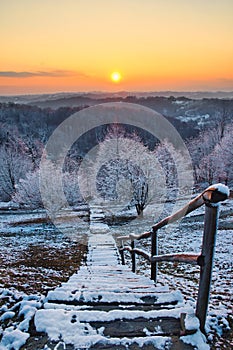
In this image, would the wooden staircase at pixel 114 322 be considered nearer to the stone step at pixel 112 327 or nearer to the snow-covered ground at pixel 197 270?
the stone step at pixel 112 327

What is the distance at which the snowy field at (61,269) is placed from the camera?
3.18m

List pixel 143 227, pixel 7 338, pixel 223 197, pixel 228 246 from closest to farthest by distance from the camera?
1. pixel 223 197
2. pixel 7 338
3. pixel 228 246
4. pixel 143 227

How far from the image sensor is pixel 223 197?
98.0 inches

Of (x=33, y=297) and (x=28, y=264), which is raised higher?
(x=33, y=297)

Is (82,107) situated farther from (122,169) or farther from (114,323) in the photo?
(114,323)

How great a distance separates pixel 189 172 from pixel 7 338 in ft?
116

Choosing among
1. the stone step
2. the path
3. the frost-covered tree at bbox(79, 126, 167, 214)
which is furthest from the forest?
the stone step

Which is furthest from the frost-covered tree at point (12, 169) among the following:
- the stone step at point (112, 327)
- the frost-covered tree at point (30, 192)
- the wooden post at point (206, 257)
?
the wooden post at point (206, 257)

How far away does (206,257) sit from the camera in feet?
8.86

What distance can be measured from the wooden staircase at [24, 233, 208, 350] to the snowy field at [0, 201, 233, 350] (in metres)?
0.24

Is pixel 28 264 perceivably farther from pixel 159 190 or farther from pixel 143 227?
pixel 159 190

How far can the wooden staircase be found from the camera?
2568 millimetres

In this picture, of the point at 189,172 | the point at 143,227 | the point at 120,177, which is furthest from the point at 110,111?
the point at 143,227

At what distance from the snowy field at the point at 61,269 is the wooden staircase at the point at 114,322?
24 cm
